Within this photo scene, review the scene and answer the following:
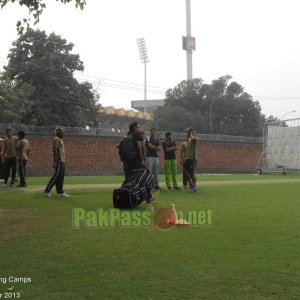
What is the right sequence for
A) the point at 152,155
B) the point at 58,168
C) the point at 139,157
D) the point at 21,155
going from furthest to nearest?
the point at 21,155 < the point at 152,155 < the point at 58,168 < the point at 139,157

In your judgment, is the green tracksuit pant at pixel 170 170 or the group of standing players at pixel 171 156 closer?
the group of standing players at pixel 171 156

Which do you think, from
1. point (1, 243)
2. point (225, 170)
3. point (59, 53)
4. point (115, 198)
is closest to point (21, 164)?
point (115, 198)

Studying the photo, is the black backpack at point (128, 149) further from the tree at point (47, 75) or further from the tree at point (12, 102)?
the tree at point (47, 75)

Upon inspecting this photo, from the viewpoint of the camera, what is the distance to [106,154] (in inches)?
1428

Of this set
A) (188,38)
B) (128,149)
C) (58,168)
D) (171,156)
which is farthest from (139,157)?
(188,38)

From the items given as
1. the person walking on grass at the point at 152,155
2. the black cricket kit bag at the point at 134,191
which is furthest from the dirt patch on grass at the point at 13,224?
the person walking on grass at the point at 152,155

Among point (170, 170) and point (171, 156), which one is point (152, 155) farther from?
point (170, 170)

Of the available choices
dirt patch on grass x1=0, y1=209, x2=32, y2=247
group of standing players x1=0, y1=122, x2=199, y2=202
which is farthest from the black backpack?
dirt patch on grass x1=0, y1=209, x2=32, y2=247

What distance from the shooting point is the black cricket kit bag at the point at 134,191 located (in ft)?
30.0

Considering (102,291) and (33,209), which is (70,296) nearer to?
(102,291)

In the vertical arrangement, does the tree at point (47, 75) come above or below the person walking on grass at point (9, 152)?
above

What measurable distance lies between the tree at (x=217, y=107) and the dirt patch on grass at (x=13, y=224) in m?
47.6

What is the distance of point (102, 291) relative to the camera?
432 cm

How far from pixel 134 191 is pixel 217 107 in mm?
50908
